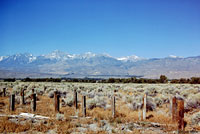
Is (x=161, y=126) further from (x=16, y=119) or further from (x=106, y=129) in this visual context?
(x=16, y=119)

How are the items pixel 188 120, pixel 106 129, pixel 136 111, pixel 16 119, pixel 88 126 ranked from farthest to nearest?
pixel 136 111, pixel 188 120, pixel 16 119, pixel 88 126, pixel 106 129

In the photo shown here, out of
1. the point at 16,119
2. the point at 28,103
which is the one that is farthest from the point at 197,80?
the point at 16,119

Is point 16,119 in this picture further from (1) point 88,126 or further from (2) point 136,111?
(2) point 136,111

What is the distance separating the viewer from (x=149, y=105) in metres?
13.3

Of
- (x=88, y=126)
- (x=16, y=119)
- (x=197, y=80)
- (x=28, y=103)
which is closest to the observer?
(x=88, y=126)

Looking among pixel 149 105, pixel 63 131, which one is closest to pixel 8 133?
pixel 63 131

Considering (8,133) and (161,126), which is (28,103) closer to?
(8,133)

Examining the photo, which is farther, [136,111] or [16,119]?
[136,111]

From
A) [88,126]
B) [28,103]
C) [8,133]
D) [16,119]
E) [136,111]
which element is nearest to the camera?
[8,133]

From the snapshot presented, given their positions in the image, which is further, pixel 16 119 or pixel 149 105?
pixel 149 105

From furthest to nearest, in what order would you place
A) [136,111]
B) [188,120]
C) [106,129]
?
[136,111], [188,120], [106,129]

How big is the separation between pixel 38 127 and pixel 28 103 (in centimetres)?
850

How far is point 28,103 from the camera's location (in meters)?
15.8

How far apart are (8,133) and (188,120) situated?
8963 mm
